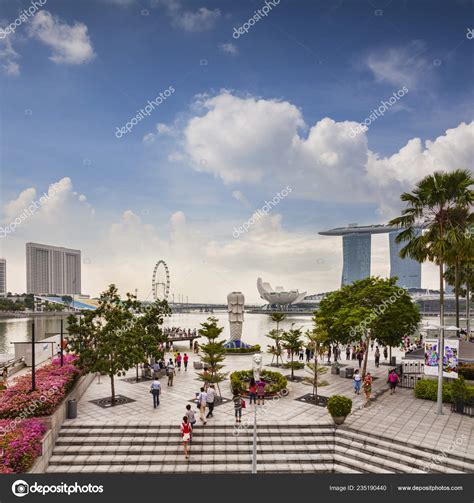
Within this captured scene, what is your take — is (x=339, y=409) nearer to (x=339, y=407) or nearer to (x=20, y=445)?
(x=339, y=407)

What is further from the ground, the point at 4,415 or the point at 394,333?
the point at 394,333

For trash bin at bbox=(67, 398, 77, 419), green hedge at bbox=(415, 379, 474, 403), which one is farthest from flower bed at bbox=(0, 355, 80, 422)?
green hedge at bbox=(415, 379, 474, 403)

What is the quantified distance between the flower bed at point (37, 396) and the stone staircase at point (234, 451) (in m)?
1.25

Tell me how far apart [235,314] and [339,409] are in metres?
21.6

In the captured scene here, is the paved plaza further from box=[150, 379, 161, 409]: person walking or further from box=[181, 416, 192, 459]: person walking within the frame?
box=[181, 416, 192, 459]: person walking

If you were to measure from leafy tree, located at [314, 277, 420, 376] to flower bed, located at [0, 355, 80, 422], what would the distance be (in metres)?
13.0

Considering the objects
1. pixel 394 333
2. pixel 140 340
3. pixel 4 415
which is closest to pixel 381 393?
pixel 394 333

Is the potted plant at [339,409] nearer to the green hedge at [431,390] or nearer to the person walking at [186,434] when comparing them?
the person walking at [186,434]

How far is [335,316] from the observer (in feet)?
79.1

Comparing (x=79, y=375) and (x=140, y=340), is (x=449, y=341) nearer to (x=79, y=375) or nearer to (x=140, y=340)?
(x=140, y=340)

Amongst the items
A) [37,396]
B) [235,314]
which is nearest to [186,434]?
[37,396]

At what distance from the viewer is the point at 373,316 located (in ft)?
68.4
